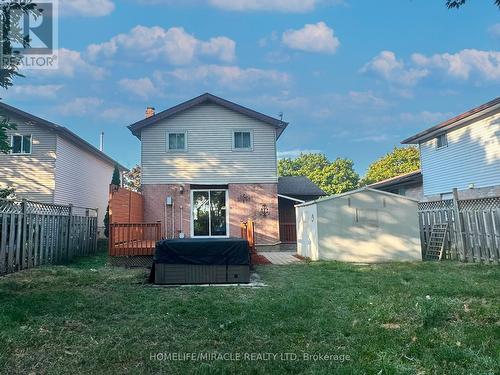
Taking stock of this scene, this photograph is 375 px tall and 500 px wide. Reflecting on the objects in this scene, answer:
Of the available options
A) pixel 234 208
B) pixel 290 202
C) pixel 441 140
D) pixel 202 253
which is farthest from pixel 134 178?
pixel 202 253

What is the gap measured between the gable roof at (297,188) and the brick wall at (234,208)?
7.54 feet

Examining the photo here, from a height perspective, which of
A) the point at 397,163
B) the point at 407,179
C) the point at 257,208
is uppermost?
the point at 397,163

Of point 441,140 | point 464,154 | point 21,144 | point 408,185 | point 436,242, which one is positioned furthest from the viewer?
point 408,185

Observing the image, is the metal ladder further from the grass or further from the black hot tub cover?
the black hot tub cover

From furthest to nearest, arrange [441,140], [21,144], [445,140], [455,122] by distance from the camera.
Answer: [441,140]
[445,140]
[21,144]
[455,122]

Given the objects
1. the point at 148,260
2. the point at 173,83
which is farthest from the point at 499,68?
the point at 173,83

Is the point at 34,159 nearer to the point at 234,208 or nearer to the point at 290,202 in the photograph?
the point at 234,208

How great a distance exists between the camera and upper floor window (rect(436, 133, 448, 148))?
17016 millimetres

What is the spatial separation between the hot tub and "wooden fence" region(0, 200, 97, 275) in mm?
3617

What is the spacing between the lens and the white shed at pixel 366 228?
38.9ft

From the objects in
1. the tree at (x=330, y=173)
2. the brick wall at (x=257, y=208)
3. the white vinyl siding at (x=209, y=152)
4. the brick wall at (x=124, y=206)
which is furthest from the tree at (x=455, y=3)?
the tree at (x=330, y=173)

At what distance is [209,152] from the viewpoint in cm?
1619

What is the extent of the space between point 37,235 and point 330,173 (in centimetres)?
4453

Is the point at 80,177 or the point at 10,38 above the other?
the point at 10,38
